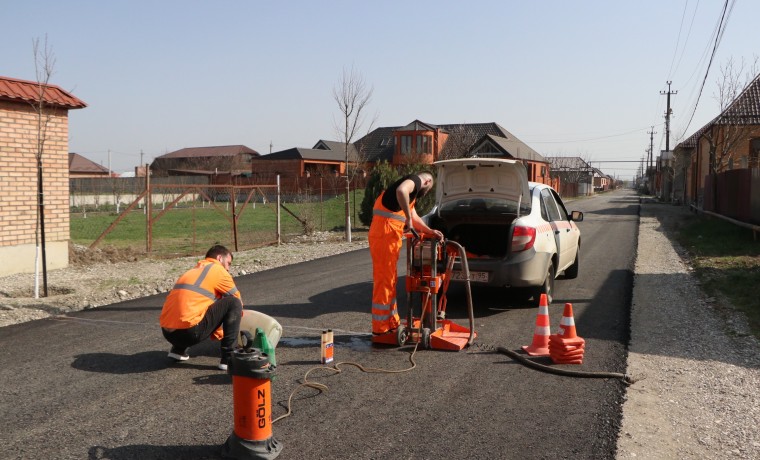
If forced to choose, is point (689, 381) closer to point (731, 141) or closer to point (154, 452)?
point (154, 452)

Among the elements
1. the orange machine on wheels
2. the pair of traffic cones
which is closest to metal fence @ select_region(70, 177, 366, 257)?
the orange machine on wheels

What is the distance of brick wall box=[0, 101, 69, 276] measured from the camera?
11.5m

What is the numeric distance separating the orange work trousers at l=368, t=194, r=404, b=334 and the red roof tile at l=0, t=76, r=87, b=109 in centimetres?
816

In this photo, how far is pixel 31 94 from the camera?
466 inches

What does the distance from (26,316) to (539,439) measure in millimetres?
6933

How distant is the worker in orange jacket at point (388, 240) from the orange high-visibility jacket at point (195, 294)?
4.95ft

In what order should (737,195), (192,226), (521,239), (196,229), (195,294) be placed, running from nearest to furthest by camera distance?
(195,294)
(521,239)
(737,195)
(196,229)
(192,226)

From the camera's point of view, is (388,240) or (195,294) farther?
(388,240)

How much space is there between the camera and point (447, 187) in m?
9.75

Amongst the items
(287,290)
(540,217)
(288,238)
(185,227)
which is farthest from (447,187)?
(185,227)

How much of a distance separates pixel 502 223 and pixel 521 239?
868 mm

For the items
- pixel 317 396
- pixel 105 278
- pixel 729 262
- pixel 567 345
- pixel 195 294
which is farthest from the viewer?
pixel 729 262

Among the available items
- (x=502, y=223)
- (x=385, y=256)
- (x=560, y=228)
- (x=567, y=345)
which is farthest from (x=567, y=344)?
(x=560, y=228)

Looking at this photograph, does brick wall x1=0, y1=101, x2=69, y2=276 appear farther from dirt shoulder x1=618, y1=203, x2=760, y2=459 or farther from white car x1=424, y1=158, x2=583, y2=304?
dirt shoulder x1=618, y1=203, x2=760, y2=459
